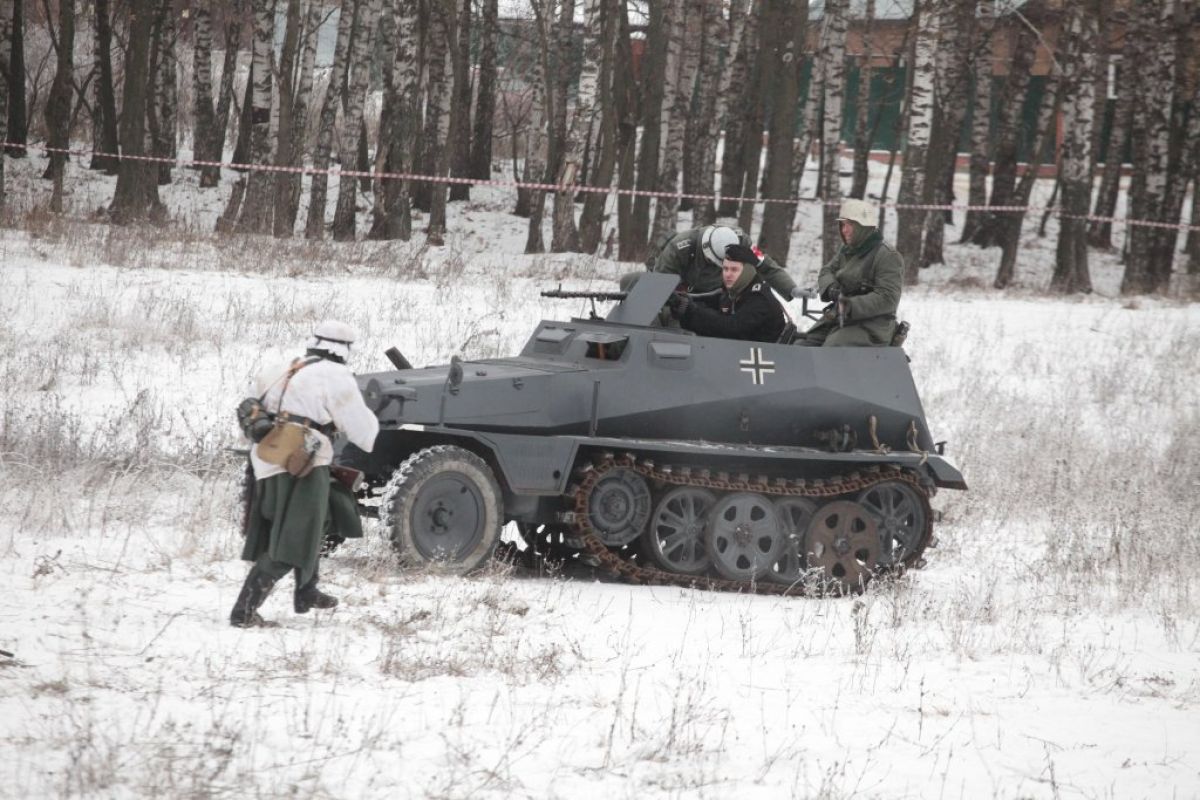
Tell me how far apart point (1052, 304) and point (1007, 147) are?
8656 millimetres

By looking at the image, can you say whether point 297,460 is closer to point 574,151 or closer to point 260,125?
point 574,151

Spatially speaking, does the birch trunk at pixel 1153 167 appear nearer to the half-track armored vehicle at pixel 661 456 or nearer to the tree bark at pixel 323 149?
the tree bark at pixel 323 149

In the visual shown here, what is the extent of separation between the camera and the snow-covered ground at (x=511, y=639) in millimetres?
6398

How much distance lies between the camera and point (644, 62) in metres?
32.5

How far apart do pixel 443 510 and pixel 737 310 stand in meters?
2.93

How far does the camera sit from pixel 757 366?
435 inches

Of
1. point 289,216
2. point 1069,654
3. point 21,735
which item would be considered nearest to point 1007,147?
point 289,216

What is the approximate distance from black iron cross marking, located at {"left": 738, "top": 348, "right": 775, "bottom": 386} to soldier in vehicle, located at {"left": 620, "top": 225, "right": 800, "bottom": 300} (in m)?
0.56

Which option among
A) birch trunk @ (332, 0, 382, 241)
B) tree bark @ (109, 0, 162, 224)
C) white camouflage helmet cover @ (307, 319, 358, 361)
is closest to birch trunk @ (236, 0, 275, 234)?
birch trunk @ (332, 0, 382, 241)

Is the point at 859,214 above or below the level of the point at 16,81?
below

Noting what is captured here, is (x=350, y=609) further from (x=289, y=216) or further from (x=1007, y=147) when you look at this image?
(x=1007, y=147)

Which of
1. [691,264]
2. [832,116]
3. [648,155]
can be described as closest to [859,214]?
[691,264]

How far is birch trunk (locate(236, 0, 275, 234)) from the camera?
23.8 metres

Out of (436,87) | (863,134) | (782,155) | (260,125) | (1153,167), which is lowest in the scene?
(260,125)
